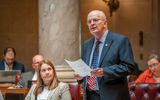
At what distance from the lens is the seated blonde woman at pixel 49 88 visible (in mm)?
3613

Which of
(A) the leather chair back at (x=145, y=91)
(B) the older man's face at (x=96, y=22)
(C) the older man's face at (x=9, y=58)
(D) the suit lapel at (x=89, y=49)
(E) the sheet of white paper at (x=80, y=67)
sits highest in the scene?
(B) the older man's face at (x=96, y=22)

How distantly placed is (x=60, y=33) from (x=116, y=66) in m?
2.62

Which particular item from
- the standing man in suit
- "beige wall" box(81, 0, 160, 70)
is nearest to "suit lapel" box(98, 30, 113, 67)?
the standing man in suit

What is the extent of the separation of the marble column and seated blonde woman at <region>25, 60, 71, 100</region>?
1.06 meters

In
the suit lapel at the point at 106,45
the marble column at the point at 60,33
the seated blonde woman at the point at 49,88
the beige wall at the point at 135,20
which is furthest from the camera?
the beige wall at the point at 135,20

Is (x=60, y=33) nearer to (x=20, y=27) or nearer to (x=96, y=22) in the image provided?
(x=96, y=22)

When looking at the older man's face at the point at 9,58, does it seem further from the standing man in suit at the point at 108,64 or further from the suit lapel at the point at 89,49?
the standing man in suit at the point at 108,64

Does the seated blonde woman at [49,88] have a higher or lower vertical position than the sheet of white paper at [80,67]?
lower

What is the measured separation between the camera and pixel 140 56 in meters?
8.62

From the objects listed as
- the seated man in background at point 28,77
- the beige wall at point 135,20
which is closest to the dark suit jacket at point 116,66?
the seated man in background at point 28,77

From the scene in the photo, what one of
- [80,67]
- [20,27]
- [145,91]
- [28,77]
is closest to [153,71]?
[145,91]

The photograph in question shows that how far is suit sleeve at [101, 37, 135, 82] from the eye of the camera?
2.40 meters

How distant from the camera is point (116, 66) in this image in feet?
8.00

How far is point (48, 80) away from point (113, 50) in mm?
1577
